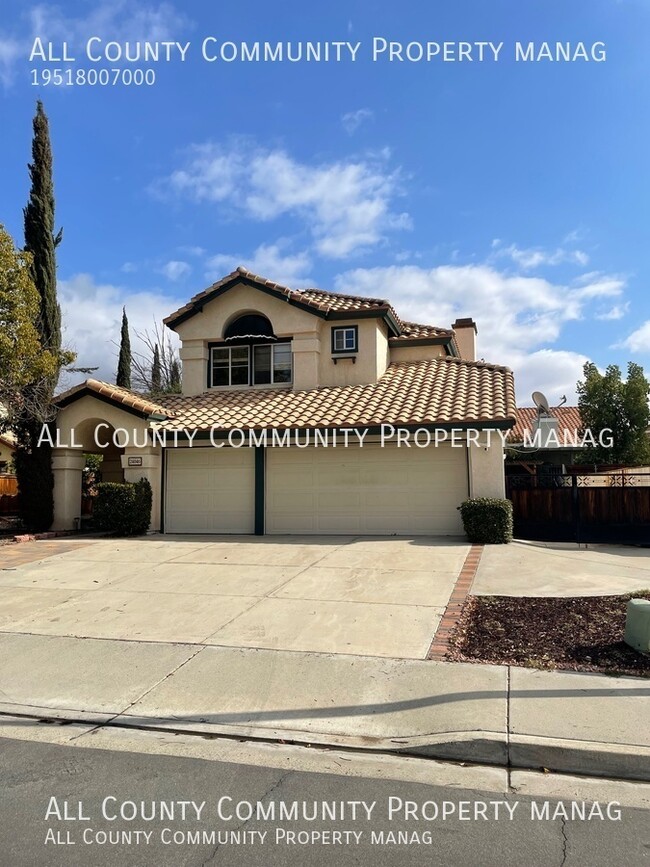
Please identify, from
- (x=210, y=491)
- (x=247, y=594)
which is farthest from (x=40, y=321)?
(x=247, y=594)

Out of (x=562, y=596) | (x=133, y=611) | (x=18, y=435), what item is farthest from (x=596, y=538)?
(x=18, y=435)

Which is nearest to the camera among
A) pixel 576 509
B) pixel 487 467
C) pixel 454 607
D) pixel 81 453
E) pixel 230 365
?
pixel 454 607

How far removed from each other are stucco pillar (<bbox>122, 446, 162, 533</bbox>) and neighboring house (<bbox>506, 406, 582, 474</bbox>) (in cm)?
954

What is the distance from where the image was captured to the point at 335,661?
591 cm

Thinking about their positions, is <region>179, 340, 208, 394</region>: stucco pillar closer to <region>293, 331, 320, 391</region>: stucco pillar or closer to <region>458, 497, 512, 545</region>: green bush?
<region>293, 331, 320, 391</region>: stucco pillar

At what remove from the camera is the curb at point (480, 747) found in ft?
13.1

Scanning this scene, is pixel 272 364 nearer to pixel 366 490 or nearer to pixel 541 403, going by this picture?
pixel 366 490

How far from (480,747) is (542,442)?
13.2 m

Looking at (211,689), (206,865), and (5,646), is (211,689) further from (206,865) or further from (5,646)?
(5,646)

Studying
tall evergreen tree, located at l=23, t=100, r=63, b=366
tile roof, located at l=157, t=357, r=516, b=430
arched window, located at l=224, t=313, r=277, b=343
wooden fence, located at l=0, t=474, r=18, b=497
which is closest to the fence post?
tile roof, located at l=157, t=357, r=516, b=430

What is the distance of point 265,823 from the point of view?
3395 mm

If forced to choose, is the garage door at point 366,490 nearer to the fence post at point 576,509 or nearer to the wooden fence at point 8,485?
the fence post at point 576,509

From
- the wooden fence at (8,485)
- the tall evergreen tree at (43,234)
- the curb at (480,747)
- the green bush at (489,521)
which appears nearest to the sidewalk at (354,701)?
the curb at (480,747)

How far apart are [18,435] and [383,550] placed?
11262mm
